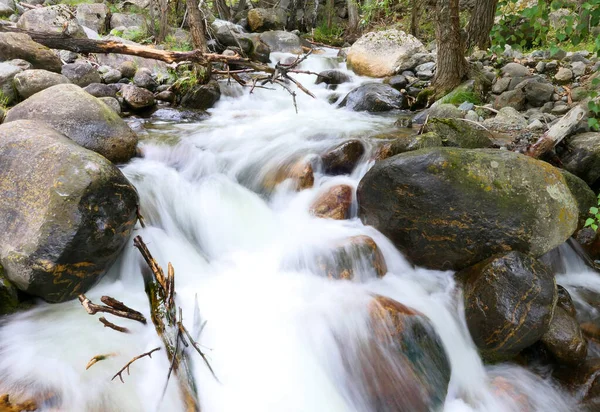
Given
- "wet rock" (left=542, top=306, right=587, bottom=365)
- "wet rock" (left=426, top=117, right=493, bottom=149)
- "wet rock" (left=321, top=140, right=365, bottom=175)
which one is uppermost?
"wet rock" (left=426, top=117, right=493, bottom=149)

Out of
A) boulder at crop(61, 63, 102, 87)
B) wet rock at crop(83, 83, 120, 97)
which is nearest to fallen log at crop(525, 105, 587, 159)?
wet rock at crop(83, 83, 120, 97)

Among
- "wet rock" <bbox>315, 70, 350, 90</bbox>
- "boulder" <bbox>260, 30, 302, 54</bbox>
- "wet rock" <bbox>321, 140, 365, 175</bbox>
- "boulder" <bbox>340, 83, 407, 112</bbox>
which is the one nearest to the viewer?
"wet rock" <bbox>321, 140, 365, 175</bbox>

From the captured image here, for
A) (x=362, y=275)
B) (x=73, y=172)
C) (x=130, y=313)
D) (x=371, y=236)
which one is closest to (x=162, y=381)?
(x=130, y=313)

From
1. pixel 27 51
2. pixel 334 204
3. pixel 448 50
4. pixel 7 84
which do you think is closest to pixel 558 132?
pixel 334 204

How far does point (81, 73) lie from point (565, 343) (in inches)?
353

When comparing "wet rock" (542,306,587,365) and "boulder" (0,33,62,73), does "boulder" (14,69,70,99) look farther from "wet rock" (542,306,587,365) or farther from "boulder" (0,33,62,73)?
"wet rock" (542,306,587,365)

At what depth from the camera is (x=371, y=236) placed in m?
4.08

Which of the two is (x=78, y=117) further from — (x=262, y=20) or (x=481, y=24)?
(x=262, y=20)

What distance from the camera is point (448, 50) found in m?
7.68

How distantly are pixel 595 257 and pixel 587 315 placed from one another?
1.01 meters

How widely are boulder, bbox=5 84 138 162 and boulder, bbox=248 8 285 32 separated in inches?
528

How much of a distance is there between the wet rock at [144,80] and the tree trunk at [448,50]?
6.37 m

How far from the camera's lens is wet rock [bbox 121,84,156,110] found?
7.24 meters

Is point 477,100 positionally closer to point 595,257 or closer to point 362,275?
point 595,257
